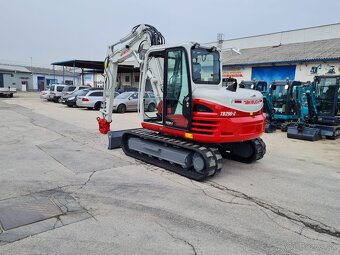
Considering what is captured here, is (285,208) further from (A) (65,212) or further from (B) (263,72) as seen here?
(B) (263,72)

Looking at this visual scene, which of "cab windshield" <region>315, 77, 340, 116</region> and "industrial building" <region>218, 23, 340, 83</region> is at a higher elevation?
"industrial building" <region>218, 23, 340, 83</region>

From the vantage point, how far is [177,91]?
5891 millimetres

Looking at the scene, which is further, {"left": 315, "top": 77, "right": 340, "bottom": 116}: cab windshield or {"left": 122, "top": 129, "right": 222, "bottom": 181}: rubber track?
{"left": 315, "top": 77, "right": 340, "bottom": 116}: cab windshield

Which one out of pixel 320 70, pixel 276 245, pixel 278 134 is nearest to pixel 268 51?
pixel 320 70

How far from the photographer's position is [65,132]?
10.8 metres

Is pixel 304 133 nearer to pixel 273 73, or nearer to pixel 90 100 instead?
pixel 273 73

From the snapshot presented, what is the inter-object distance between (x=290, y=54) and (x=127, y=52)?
19327 mm

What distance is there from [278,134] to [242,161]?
5.50 metres

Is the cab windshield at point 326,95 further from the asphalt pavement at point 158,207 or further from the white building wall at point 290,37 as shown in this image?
the white building wall at point 290,37

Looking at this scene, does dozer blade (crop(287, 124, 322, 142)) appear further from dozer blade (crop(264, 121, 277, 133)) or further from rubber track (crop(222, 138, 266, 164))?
rubber track (crop(222, 138, 266, 164))

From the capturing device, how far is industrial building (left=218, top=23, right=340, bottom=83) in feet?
65.6

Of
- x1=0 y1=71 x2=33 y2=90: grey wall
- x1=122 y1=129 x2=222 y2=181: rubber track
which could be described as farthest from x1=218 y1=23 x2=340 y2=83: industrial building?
x1=0 y1=71 x2=33 y2=90: grey wall

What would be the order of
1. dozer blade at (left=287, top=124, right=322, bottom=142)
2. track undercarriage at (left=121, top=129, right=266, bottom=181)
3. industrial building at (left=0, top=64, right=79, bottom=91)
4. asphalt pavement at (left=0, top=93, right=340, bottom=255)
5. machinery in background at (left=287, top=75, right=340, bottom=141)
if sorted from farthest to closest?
industrial building at (left=0, top=64, right=79, bottom=91), machinery in background at (left=287, top=75, right=340, bottom=141), dozer blade at (left=287, top=124, right=322, bottom=142), track undercarriage at (left=121, top=129, right=266, bottom=181), asphalt pavement at (left=0, top=93, right=340, bottom=255)

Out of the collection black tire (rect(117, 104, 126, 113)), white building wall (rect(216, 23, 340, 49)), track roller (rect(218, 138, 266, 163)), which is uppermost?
white building wall (rect(216, 23, 340, 49))
